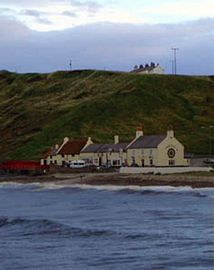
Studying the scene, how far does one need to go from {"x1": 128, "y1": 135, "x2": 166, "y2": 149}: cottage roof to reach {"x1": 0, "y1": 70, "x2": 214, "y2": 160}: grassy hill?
46.1ft

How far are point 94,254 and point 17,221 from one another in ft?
48.4

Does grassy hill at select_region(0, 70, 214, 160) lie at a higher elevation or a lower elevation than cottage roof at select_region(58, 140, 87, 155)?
higher

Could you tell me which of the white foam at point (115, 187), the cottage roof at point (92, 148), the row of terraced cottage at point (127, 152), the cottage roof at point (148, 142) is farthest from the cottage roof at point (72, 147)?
the white foam at point (115, 187)

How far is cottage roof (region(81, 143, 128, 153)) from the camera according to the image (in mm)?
109375

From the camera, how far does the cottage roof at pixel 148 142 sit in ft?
331

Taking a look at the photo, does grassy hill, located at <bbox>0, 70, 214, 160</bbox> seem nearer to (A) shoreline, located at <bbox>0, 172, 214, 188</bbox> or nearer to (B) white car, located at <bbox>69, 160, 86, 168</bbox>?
(B) white car, located at <bbox>69, 160, 86, 168</bbox>

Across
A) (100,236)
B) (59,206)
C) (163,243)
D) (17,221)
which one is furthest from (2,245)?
(59,206)

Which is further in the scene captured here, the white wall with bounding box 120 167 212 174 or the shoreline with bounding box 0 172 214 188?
the white wall with bounding box 120 167 212 174

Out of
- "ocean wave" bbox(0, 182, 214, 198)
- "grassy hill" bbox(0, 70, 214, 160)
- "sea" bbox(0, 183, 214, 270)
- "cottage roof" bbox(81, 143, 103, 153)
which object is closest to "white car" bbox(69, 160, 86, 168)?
"cottage roof" bbox(81, 143, 103, 153)

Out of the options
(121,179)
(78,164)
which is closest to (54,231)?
(121,179)

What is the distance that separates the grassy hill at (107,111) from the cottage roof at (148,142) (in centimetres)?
1406

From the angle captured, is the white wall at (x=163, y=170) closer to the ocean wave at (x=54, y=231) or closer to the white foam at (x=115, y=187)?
the white foam at (x=115, y=187)

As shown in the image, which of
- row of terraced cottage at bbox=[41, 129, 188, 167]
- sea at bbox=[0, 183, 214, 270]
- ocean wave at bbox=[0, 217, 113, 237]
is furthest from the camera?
row of terraced cottage at bbox=[41, 129, 188, 167]

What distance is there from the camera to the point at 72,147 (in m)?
120
